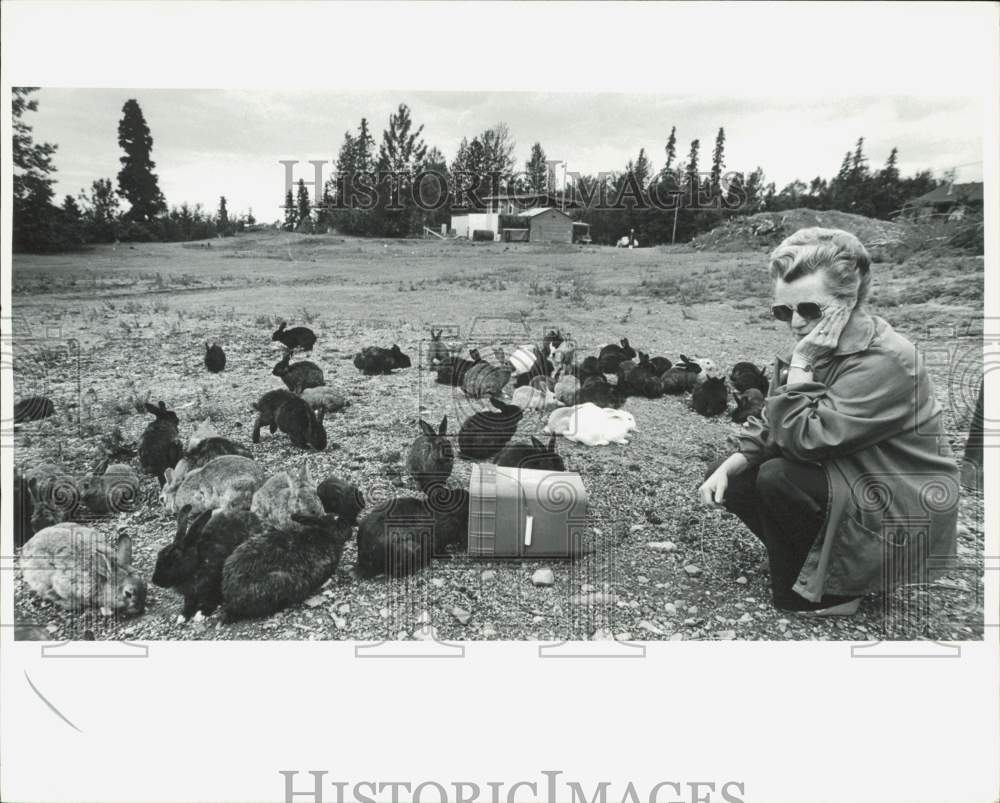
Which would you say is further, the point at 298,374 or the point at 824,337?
the point at 298,374

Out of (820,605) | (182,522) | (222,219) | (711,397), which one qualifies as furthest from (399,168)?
(820,605)

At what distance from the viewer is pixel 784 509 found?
1.96 metres

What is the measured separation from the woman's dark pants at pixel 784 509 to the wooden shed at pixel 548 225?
1505 millimetres

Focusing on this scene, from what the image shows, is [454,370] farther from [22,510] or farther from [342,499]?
[22,510]

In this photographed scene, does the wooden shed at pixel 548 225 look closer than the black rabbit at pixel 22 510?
No

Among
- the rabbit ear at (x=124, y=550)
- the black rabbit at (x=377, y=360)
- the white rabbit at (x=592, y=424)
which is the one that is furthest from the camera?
the black rabbit at (x=377, y=360)

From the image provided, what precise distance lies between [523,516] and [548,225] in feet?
4.91

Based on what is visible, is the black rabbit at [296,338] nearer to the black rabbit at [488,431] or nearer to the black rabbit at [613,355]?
the black rabbit at [488,431]

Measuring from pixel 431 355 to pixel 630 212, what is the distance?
1.20 m

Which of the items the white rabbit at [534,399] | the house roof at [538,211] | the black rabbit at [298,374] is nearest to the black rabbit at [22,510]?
the black rabbit at [298,374]

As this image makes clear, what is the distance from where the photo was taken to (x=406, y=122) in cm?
260

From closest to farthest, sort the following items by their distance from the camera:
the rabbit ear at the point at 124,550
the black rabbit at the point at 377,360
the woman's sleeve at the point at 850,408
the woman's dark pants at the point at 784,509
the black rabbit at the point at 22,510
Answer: the woman's sleeve at the point at 850,408
the woman's dark pants at the point at 784,509
the rabbit ear at the point at 124,550
the black rabbit at the point at 22,510
the black rabbit at the point at 377,360

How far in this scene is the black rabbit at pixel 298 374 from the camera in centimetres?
311

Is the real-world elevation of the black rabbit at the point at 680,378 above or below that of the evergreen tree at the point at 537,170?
below
